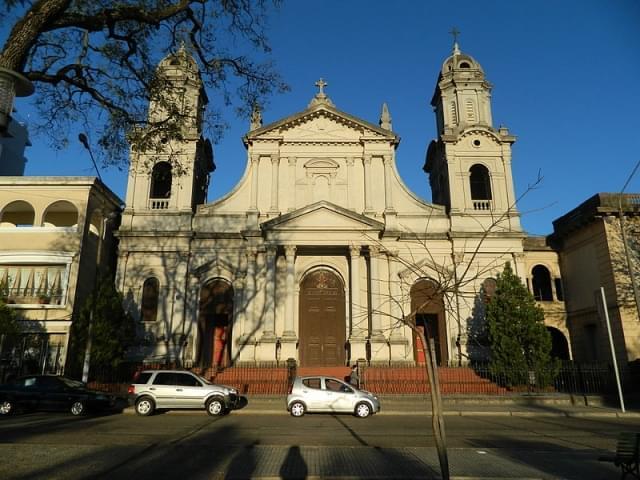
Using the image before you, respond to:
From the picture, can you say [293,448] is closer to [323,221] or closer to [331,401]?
[331,401]

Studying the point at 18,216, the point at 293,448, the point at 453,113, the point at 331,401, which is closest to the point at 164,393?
the point at 331,401

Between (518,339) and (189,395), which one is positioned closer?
(189,395)

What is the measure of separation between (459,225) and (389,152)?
5.86 metres

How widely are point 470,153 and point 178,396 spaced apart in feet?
68.3

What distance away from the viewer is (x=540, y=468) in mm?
7613

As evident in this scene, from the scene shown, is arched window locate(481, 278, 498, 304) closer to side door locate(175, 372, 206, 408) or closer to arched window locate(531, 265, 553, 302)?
arched window locate(531, 265, 553, 302)

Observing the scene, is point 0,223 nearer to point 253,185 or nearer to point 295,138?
point 253,185

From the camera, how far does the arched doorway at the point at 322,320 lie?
80.9 ft

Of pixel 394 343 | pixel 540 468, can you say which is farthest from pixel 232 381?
pixel 540 468

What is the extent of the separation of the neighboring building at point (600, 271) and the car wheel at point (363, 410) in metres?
13.1

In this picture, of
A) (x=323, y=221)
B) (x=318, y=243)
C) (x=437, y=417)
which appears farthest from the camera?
(x=323, y=221)

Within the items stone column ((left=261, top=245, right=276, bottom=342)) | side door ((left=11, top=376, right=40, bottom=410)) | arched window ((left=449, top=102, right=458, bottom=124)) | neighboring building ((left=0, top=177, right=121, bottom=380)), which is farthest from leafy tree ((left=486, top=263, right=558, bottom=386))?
neighboring building ((left=0, top=177, right=121, bottom=380))

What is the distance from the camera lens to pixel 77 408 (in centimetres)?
1548

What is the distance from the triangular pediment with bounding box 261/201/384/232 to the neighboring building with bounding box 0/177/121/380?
920 cm
